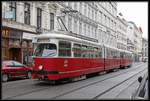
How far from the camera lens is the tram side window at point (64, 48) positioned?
57.9 ft

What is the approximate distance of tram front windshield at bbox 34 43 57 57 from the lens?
17.3m

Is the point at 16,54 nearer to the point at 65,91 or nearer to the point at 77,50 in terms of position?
the point at 77,50

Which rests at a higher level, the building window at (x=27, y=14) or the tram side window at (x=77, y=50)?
the building window at (x=27, y=14)

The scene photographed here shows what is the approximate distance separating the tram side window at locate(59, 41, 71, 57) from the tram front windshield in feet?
1.46

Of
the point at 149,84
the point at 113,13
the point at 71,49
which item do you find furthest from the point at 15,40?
the point at 113,13

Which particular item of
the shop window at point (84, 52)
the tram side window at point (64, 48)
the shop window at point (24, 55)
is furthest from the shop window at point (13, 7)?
the tram side window at point (64, 48)

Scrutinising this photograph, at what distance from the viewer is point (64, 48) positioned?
1805 centimetres

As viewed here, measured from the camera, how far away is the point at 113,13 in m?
74.1

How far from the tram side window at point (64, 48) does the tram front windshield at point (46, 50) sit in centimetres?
44

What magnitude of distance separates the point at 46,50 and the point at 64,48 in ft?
3.74

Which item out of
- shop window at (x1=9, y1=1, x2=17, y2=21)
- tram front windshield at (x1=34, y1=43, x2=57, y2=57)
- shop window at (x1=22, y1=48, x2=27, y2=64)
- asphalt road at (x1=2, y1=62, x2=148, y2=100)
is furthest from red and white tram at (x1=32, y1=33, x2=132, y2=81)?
shop window at (x1=22, y1=48, x2=27, y2=64)

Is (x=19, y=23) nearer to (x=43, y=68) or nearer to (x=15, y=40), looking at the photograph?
(x=15, y=40)

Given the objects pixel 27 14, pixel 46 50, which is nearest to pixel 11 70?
pixel 46 50

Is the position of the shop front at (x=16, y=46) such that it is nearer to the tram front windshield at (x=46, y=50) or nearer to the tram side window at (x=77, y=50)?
the tram side window at (x=77, y=50)
